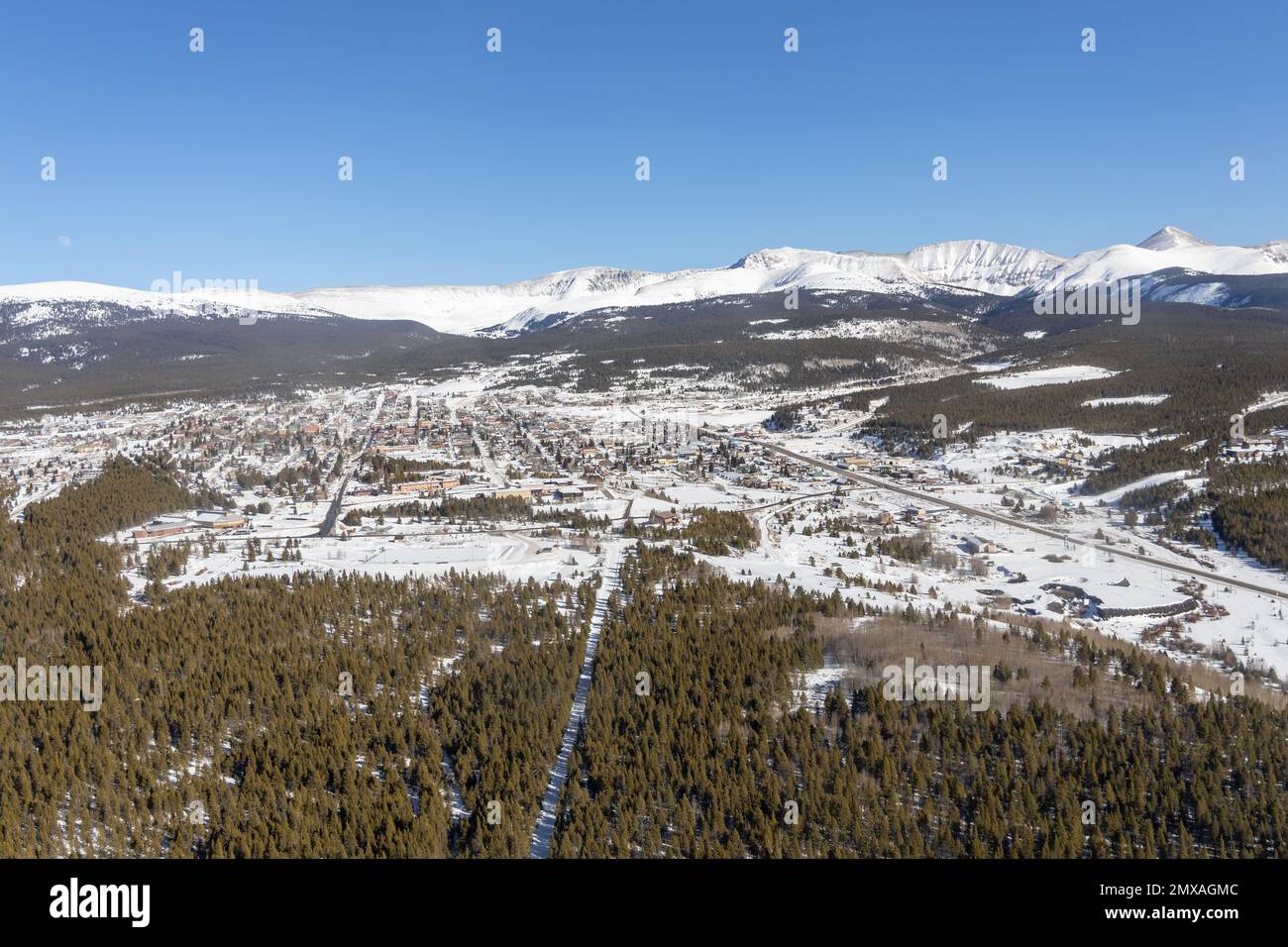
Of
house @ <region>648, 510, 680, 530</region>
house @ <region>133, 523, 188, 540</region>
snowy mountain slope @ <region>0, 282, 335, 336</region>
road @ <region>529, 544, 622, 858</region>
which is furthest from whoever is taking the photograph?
snowy mountain slope @ <region>0, 282, 335, 336</region>

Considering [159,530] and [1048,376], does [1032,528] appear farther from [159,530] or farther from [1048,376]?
[1048,376]

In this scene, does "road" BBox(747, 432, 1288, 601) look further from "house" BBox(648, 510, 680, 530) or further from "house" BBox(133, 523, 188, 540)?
"house" BBox(133, 523, 188, 540)

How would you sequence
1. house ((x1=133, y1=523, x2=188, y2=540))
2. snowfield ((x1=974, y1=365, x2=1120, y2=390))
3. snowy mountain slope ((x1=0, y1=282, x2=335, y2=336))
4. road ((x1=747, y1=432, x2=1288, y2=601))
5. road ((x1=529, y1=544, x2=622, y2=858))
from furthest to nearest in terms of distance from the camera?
snowy mountain slope ((x1=0, y1=282, x2=335, y2=336)) → snowfield ((x1=974, y1=365, x2=1120, y2=390)) → house ((x1=133, y1=523, x2=188, y2=540)) → road ((x1=747, y1=432, x2=1288, y2=601)) → road ((x1=529, y1=544, x2=622, y2=858))

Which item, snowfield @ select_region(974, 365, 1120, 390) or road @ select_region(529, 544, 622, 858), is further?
snowfield @ select_region(974, 365, 1120, 390)

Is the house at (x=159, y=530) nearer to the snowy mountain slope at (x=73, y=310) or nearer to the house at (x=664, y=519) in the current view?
the house at (x=664, y=519)

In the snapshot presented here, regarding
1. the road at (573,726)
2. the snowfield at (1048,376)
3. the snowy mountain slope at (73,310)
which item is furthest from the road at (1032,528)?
the snowy mountain slope at (73,310)

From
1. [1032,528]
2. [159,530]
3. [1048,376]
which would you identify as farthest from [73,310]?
[1032,528]

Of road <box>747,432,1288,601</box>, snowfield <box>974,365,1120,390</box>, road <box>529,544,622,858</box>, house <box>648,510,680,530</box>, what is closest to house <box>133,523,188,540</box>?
road <box>529,544,622,858</box>
